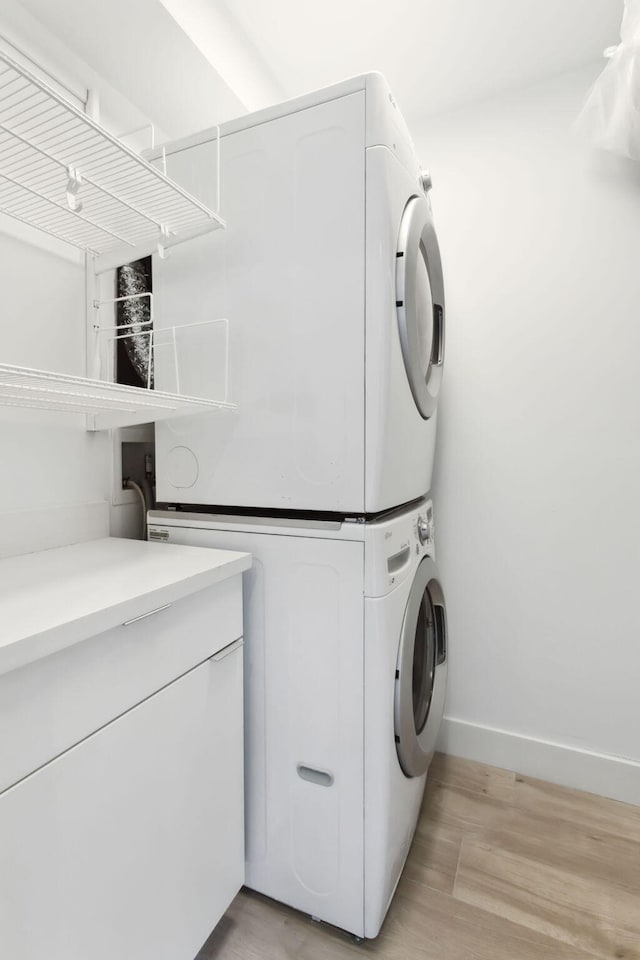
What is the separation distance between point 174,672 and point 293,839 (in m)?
0.61

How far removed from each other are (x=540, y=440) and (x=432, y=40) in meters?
1.39

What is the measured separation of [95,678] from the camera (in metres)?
0.74

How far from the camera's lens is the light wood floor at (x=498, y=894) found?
3.65 ft

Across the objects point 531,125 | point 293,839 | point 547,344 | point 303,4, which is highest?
point 303,4

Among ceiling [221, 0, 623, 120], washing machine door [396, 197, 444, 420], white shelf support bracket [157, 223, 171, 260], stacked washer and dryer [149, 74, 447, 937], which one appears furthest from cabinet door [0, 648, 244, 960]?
ceiling [221, 0, 623, 120]

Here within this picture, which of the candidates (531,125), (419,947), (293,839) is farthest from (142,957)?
(531,125)

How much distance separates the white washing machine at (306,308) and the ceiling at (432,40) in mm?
608

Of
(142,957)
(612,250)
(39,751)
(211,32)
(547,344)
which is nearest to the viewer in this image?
(39,751)

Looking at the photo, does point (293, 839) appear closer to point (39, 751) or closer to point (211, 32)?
point (39, 751)

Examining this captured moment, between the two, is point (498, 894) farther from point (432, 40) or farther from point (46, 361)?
point (432, 40)

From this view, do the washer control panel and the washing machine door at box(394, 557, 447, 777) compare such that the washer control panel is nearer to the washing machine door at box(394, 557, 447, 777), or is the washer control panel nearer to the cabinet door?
the washing machine door at box(394, 557, 447, 777)

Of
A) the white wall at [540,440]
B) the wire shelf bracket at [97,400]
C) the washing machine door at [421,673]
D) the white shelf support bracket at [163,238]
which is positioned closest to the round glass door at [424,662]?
the washing machine door at [421,673]

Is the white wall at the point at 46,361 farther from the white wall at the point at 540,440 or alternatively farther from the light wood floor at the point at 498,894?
the white wall at the point at 540,440

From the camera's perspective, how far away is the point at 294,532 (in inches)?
44.7
